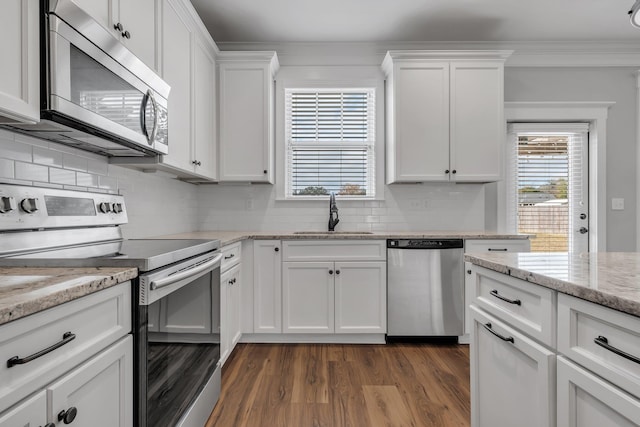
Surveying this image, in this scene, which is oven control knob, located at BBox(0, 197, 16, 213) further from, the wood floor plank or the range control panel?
the wood floor plank

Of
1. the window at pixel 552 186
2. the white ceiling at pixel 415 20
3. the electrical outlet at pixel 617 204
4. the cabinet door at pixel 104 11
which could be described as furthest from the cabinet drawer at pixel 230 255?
the electrical outlet at pixel 617 204

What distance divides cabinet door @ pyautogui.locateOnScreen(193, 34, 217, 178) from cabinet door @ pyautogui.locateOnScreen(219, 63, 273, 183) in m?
0.10

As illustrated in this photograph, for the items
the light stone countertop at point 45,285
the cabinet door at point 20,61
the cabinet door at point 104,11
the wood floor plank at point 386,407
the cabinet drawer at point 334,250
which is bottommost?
the wood floor plank at point 386,407

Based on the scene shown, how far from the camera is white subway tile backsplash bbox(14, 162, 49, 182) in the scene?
135 cm

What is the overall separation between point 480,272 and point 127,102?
1640 millimetres

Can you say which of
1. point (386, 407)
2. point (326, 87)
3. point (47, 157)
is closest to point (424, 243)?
point (386, 407)

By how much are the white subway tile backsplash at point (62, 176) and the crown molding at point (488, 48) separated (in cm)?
224

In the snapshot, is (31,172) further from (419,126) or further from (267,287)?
(419,126)

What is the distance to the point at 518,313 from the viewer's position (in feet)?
3.64

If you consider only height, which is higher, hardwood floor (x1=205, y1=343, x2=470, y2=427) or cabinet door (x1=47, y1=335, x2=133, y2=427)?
cabinet door (x1=47, y1=335, x2=133, y2=427)

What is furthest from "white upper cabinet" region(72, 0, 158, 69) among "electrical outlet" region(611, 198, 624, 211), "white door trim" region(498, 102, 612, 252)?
"electrical outlet" region(611, 198, 624, 211)

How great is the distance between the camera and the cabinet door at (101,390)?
0.80 metres

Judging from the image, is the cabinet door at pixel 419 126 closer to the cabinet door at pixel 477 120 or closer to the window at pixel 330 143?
the cabinet door at pixel 477 120

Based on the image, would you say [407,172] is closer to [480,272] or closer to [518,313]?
[480,272]
